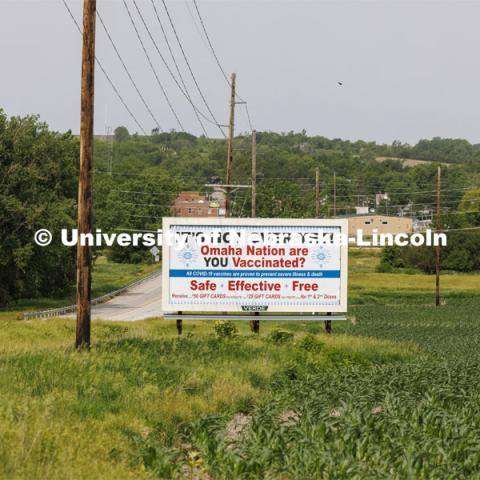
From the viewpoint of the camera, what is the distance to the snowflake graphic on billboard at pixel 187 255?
114 ft

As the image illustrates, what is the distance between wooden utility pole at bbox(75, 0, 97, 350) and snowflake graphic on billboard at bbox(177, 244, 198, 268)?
12209 millimetres

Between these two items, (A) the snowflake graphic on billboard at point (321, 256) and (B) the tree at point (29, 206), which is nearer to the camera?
(A) the snowflake graphic on billboard at point (321, 256)

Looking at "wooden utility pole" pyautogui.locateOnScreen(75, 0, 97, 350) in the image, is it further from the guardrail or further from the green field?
the guardrail

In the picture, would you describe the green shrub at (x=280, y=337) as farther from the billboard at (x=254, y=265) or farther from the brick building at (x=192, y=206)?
the brick building at (x=192, y=206)

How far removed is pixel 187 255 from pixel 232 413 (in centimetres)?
1771

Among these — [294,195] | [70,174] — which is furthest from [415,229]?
[70,174]

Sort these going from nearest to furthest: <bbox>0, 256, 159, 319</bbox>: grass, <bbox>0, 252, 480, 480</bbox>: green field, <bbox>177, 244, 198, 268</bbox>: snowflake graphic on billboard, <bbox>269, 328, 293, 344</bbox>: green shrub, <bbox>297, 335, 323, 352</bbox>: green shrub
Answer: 1. <bbox>0, 252, 480, 480</bbox>: green field
2. <bbox>297, 335, 323, 352</bbox>: green shrub
3. <bbox>269, 328, 293, 344</bbox>: green shrub
4. <bbox>177, 244, 198, 268</bbox>: snowflake graphic on billboard
5. <bbox>0, 256, 159, 319</bbox>: grass

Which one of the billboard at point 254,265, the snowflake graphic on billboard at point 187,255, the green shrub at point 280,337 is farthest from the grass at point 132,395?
the snowflake graphic on billboard at point 187,255

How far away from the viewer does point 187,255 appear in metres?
34.9

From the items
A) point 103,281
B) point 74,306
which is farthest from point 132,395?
point 103,281

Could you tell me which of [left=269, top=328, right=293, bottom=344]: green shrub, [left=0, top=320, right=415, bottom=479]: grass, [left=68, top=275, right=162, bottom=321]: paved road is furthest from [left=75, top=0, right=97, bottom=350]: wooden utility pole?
[left=68, top=275, right=162, bottom=321]: paved road

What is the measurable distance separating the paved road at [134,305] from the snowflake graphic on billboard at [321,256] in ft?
90.1

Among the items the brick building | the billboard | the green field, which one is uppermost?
the brick building

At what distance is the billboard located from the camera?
1375 inches
